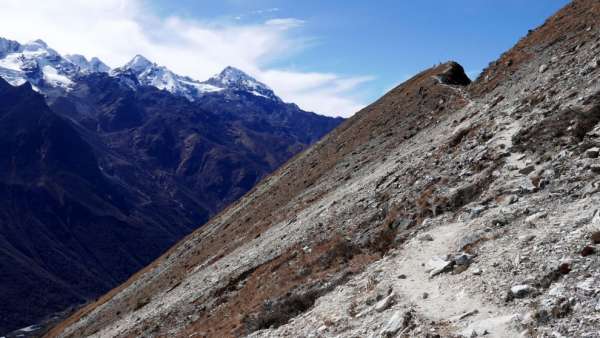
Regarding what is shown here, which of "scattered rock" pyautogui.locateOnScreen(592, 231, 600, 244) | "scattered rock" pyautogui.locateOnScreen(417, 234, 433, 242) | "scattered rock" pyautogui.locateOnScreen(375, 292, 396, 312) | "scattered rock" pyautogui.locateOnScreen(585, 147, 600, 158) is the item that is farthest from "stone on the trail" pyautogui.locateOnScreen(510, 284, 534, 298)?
"scattered rock" pyautogui.locateOnScreen(585, 147, 600, 158)

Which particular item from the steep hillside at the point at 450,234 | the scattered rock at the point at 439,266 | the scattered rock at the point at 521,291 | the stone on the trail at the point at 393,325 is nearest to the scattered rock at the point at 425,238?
the steep hillside at the point at 450,234

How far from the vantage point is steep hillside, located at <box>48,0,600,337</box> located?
15.8m

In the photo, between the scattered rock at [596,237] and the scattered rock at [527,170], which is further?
the scattered rock at [527,170]

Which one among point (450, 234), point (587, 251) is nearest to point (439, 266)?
point (450, 234)

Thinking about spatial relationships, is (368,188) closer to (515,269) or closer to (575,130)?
(575,130)

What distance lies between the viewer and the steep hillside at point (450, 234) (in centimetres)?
1577

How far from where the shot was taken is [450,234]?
73.4 feet

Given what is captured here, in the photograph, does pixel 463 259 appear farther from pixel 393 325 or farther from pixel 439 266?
pixel 393 325

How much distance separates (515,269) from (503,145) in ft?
42.8

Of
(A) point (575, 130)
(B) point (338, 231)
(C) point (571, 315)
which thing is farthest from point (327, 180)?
(C) point (571, 315)

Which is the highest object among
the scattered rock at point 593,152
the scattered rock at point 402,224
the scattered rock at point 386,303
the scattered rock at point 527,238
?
the scattered rock at point 593,152

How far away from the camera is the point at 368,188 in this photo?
39094mm

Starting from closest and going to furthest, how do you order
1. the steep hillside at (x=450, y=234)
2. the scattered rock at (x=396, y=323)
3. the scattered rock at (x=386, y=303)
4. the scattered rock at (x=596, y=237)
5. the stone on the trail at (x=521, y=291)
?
1. the stone on the trail at (x=521, y=291)
2. the scattered rock at (x=596, y=237)
3. the steep hillside at (x=450, y=234)
4. the scattered rock at (x=396, y=323)
5. the scattered rock at (x=386, y=303)

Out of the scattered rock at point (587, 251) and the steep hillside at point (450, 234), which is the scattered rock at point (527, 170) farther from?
the scattered rock at point (587, 251)
